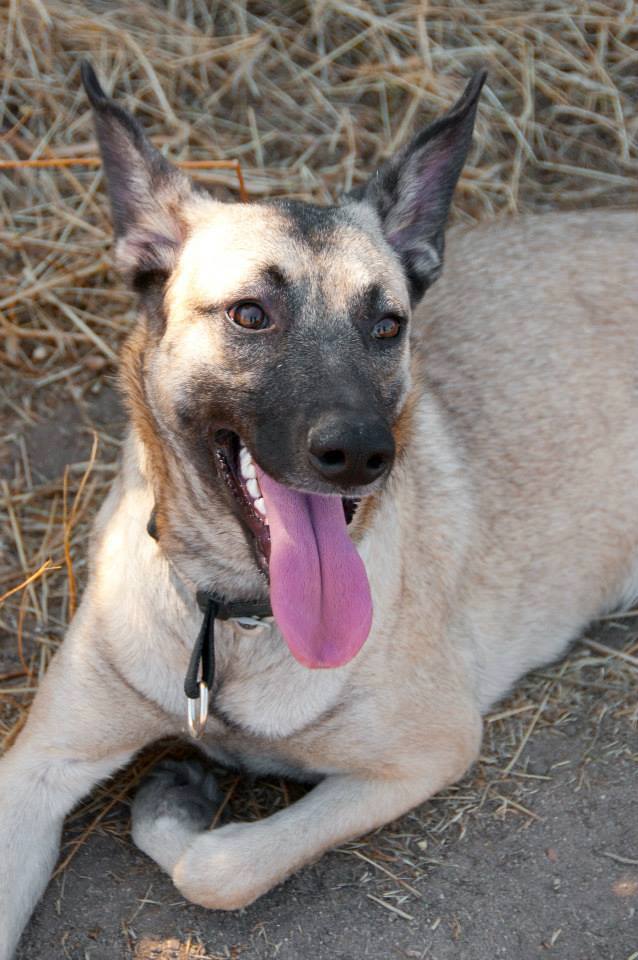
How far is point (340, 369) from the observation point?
3096 millimetres

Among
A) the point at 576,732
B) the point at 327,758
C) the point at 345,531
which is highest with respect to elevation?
the point at 345,531

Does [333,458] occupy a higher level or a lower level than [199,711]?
higher

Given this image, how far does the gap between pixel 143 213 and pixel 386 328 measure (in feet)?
2.64

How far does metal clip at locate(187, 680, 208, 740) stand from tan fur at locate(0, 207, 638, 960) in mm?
152

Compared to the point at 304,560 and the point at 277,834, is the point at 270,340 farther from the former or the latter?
the point at 277,834

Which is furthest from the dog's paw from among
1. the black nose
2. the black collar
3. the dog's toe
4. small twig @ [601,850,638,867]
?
the black nose

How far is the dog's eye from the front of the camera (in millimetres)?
3207

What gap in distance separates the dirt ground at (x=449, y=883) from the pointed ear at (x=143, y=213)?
176 centimetres

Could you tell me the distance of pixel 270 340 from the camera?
3180mm

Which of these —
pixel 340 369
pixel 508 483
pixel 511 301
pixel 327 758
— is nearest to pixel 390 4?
pixel 511 301

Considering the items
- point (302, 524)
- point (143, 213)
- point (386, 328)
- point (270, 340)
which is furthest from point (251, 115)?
point (302, 524)

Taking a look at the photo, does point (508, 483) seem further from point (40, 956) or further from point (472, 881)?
point (40, 956)

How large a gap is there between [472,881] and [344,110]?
4.02 metres

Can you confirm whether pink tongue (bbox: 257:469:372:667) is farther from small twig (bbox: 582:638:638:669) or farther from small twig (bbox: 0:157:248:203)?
small twig (bbox: 0:157:248:203)
